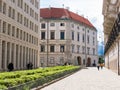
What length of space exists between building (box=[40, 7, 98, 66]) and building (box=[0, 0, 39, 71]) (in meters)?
33.5

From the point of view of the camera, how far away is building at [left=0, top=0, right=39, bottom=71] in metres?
56.9

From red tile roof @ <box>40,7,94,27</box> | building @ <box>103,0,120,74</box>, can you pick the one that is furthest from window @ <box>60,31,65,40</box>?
building @ <box>103,0,120,74</box>

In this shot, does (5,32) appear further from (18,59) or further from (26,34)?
(26,34)

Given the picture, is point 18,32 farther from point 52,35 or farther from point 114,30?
point 52,35

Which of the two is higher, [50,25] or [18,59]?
[50,25]

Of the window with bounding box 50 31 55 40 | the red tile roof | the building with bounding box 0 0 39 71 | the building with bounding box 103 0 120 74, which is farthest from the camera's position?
the red tile roof

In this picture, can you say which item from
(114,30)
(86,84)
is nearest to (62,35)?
(114,30)

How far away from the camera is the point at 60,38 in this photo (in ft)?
394

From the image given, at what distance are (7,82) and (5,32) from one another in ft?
134

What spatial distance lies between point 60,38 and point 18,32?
178 feet

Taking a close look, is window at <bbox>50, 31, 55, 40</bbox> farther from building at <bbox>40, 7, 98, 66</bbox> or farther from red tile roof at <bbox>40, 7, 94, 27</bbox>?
red tile roof at <bbox>40, 7, 94, 27</bbox>

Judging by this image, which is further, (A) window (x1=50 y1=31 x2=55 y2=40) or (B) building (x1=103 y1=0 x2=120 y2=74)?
(A) window (x1=50 y1=31 x2=55 y2=40)

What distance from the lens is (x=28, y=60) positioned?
248 feet

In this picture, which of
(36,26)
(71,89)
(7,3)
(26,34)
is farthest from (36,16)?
(71,89)
